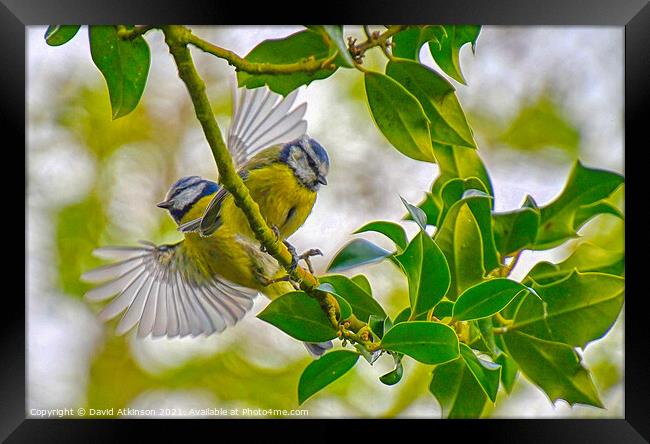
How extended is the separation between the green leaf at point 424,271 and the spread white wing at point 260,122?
0.89 ft

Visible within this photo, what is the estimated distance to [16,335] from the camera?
0.90 meters

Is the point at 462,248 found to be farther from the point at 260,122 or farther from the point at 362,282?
the point at 260,122

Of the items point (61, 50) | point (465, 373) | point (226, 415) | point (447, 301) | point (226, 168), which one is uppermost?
point (61, 50)

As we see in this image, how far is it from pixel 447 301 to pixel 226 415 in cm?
38

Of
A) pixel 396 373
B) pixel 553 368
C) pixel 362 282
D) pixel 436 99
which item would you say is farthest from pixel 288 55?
pixel 553 368

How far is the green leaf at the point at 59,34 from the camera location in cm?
86

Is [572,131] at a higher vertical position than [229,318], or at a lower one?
higher

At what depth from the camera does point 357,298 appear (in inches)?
32.0

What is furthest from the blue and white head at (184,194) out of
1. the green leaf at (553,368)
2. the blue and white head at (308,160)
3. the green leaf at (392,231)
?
the green leaf at (553,368)

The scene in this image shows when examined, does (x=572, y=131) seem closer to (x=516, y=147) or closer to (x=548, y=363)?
(x=516, y=147)

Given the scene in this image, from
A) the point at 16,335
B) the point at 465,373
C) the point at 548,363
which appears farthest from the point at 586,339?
the point at 16,335

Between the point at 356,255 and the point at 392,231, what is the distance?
2.3 inches

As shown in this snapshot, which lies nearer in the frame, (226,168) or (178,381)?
(226,168)

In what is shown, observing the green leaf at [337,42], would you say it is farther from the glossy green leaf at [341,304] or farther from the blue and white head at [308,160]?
the glossy green leaf at [341,304]
